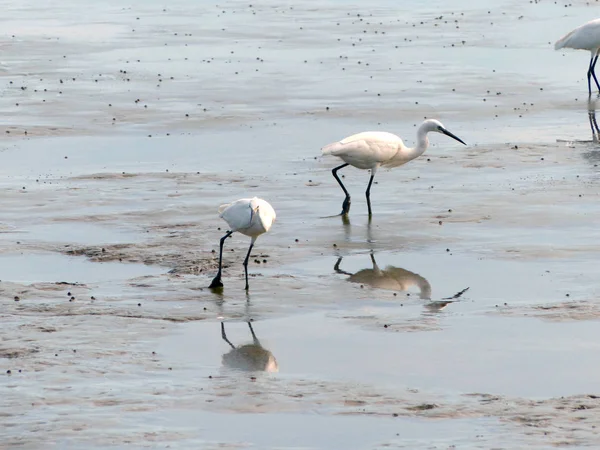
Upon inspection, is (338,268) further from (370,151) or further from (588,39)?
(588,39)

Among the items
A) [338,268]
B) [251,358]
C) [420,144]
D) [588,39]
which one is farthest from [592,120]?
[251,358]

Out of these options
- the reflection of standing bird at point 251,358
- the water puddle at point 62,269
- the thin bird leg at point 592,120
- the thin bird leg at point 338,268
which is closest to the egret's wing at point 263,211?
the thin bird leg at point 338,268

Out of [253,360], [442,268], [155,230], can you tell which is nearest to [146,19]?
[155,230]

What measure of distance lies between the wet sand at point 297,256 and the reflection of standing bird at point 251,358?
26 mm

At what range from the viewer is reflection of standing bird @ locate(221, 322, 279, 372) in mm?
12000

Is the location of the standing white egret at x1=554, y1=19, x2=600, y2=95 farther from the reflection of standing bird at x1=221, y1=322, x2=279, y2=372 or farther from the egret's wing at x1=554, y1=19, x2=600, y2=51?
the reflection of standing bird at x1=221, y1=322, x2=279, y2=372

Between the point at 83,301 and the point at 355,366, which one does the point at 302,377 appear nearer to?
the point at 355,366

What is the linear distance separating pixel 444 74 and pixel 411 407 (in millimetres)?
18468

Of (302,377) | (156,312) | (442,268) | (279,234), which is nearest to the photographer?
(302,377)

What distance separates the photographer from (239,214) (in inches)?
570

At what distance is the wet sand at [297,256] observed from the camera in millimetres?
10852

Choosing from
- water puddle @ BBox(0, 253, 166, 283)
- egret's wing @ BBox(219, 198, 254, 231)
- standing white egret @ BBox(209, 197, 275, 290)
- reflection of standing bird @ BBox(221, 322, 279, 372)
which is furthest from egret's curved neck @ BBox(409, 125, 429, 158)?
reflection of standing bird @ BBox(221, 322, 279, 372)

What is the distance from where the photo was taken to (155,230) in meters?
17.0

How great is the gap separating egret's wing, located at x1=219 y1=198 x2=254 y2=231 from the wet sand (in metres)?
0.63
